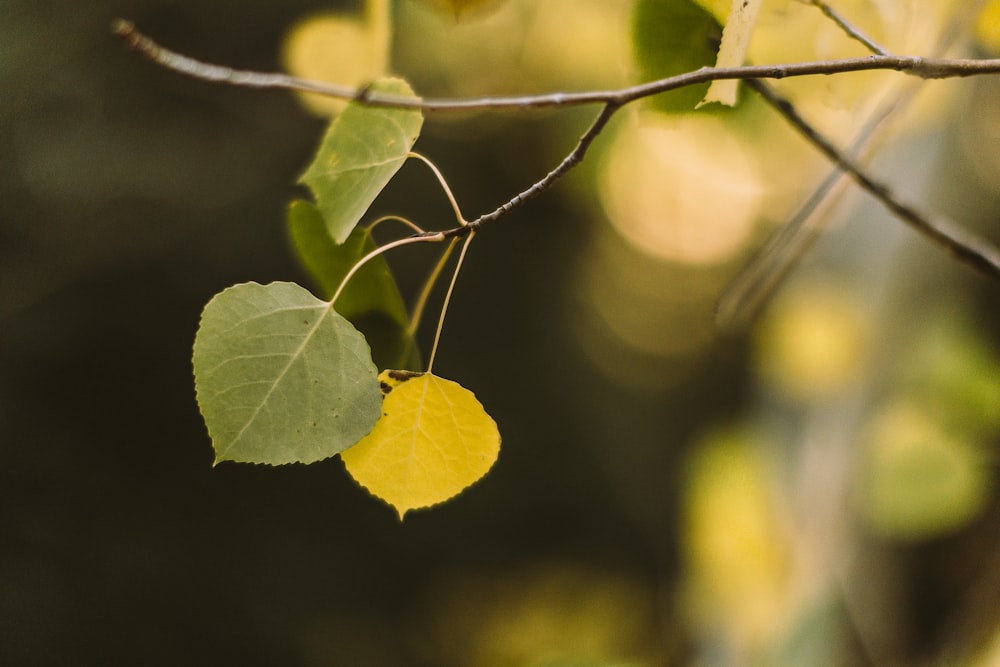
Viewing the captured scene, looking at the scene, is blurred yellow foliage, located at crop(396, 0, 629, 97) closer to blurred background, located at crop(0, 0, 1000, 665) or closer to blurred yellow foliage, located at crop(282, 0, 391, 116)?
blurred background, located at crop(0, 0, 1000, 665)

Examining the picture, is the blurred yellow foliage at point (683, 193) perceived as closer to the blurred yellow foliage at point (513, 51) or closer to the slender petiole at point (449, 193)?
the blurred yellow foliage at point (513, 51)

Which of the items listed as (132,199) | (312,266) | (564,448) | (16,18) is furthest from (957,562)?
(16,18)

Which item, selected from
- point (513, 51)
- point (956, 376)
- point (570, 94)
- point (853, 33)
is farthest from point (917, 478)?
point (513, 51)

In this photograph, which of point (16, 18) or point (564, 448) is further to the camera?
point (564, 448)

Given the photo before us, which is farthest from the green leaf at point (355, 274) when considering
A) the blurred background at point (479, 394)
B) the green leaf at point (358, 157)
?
the blurred background at point (479, 394)

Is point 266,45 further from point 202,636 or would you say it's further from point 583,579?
point 583,579
